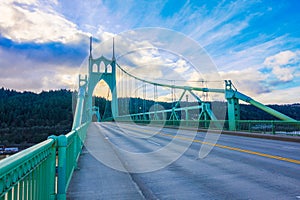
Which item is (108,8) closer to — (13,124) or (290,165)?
(290,165)

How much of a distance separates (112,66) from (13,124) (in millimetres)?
26694

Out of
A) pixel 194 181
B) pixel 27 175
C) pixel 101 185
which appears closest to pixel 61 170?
pixel 101 185

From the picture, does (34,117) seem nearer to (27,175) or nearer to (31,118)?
(31,118)

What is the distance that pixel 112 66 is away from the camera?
64000mm

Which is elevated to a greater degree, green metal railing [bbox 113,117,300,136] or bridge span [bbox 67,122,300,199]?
green metal railing [bbox 113,117,300,136]

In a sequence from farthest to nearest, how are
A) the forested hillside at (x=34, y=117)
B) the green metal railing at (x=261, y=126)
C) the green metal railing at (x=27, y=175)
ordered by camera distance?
the forested hillside at (x=34, y=117) → the green metal railing at (x=261, y=126) → the green metal railing at (x=27, y=175)

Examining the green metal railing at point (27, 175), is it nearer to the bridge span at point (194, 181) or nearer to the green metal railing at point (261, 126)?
the bridge span at point (194, 181)

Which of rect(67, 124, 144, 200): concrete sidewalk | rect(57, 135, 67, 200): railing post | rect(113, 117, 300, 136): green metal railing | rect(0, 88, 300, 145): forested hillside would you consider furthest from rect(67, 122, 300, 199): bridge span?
rect(0, 88, 300, 145): forested hillside

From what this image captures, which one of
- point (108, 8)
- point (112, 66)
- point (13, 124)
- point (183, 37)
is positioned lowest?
point (13, 124)

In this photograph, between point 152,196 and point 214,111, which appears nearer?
point 152,196

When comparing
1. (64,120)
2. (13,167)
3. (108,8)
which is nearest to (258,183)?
(13,167)

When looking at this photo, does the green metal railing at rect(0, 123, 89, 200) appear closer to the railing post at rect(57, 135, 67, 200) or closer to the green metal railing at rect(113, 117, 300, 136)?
the railing post at rect(57, 135, 67, 200)

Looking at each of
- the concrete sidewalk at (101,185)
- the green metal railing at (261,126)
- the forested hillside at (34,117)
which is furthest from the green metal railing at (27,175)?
the forested hillside at (34,117)

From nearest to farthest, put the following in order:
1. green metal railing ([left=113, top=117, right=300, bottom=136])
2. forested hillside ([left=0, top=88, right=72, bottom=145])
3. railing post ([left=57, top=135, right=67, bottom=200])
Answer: railing post ([left=57, top=135, right=67, bottom=200]) → green metal railing ([left=113, top=117, right=300, bottom=136]) → forested hillside ([left=0, top=88, right=72, bottom=145])
